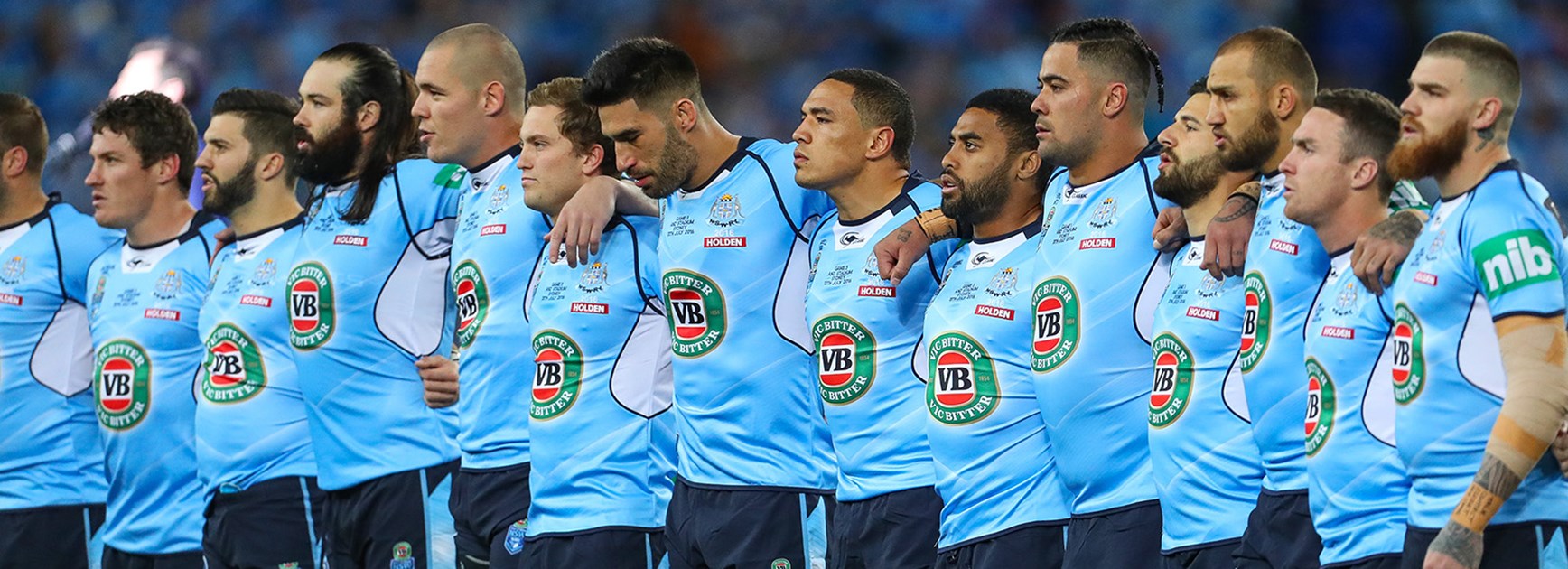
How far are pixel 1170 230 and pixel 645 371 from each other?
2.22 m

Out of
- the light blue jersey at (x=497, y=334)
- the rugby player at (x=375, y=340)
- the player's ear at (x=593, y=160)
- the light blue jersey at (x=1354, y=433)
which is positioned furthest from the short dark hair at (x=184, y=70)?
the light blue jersey at (x=1354, y=433)

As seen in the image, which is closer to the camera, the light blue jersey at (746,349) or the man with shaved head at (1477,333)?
the man with shaved head at (1477,333)

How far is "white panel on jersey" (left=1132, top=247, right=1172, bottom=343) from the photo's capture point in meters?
6.78

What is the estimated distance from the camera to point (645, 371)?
782cm

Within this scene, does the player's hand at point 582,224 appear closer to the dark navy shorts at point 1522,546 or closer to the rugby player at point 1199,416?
the rugby player at point 1199,416

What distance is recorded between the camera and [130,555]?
9.09 metres

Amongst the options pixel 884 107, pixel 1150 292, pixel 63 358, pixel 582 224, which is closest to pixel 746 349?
pixel 582 224

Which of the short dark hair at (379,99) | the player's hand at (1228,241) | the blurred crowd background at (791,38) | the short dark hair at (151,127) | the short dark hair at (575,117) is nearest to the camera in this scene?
the player's hand at (1228,241)

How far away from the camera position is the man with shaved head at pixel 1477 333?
5.28m

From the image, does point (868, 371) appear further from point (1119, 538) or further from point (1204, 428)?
point (1204, 428)

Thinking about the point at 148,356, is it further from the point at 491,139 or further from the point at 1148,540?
the point at 1148,540

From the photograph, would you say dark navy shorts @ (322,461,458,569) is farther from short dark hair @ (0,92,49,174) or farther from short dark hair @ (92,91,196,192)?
short dark hair @ (0,92,49,174)

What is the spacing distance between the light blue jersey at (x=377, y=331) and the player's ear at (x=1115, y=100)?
2.95 m

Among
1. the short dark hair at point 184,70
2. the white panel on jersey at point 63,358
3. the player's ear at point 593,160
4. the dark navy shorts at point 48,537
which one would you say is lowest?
the dark navy shorts at point 48,537
